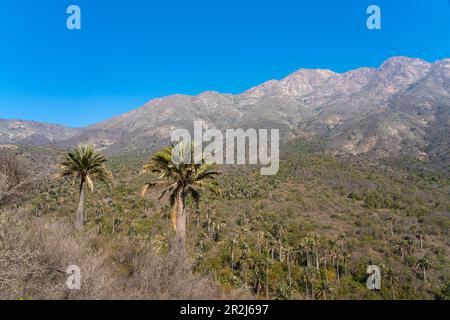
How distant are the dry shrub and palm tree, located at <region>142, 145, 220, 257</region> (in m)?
4.57

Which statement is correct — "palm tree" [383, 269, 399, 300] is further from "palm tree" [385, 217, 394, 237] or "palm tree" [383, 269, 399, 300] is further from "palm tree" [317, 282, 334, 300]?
"palm tree" [385, 217, 394, 237]

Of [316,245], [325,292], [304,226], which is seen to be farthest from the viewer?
[304,226]

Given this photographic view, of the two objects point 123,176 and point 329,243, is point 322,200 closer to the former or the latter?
point 329,243

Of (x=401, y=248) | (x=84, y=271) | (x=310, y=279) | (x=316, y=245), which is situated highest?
(x=84, y=271)

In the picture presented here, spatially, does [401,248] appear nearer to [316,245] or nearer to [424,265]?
[424,265]

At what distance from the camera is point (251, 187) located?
104312mm

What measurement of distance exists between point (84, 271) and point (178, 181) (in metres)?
7.43

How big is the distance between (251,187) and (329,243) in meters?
44.2

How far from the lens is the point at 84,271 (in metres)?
7.23

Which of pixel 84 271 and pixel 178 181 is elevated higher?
pixel 178 181

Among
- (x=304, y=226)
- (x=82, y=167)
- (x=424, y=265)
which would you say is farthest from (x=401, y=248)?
(x=82, y=167)

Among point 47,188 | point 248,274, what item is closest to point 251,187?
point 248,274

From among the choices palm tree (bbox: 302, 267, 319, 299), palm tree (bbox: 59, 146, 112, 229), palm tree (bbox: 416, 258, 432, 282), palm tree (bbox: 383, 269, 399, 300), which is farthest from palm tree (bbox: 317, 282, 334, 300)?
palm tree (bbox: 59, 146, 112, 229)

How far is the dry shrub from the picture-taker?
6.44 meters
